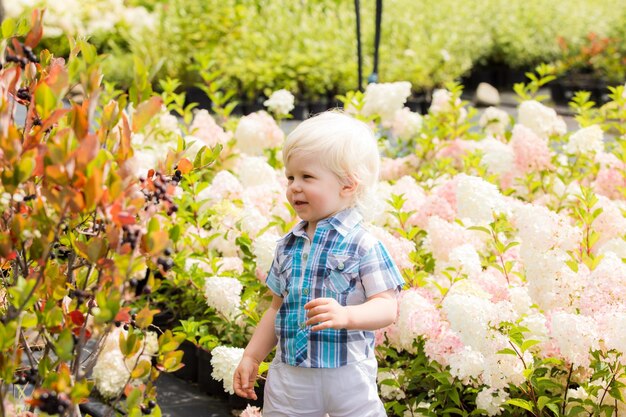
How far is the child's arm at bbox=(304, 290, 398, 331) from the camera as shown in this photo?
2.04m

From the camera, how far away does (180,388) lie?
344cm

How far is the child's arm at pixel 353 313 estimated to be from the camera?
204 cm

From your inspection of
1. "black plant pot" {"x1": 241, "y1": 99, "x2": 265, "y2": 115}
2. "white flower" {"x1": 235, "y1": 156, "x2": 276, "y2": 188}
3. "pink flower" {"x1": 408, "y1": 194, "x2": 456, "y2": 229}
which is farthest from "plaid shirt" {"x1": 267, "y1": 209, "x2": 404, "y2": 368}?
"black plant pot" {"x1": 241, "y1": 99, "x2": 265, "y2": 115}

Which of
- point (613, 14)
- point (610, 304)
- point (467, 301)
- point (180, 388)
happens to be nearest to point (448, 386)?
point (467, 301)

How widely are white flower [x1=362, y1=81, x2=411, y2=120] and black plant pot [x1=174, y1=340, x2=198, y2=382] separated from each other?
1.87 m

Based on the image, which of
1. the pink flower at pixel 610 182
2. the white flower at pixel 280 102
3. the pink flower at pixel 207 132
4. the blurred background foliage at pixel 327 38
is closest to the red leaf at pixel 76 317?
the pink flower at pixel 610 182

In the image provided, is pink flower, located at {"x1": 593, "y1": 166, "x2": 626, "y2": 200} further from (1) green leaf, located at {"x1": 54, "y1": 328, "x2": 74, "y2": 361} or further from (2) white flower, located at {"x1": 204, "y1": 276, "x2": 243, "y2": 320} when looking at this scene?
(1) green leaf, located at {"x1": 54, "y1": 328, "x2": 74, "y2": 361}

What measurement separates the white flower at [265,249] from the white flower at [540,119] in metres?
2.21

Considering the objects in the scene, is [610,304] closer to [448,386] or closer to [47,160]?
[448,386]

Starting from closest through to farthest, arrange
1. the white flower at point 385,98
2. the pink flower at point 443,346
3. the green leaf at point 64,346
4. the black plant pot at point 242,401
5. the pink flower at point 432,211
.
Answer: the green leaf at point 64,346 → the pink flower at point 443,346 → the black plant pot at point 242,401 → the pink flower at point 432,211 → the white flower at point 385,98

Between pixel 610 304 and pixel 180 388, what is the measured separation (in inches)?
62.9

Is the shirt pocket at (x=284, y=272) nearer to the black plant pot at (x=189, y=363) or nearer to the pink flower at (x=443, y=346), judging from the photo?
the pink flower at (x=443, y=346)

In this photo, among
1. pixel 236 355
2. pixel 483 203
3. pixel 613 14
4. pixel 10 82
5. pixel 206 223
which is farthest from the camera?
pixel 613 14

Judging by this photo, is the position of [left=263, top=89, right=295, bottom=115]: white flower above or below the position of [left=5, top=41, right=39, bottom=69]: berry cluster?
below
